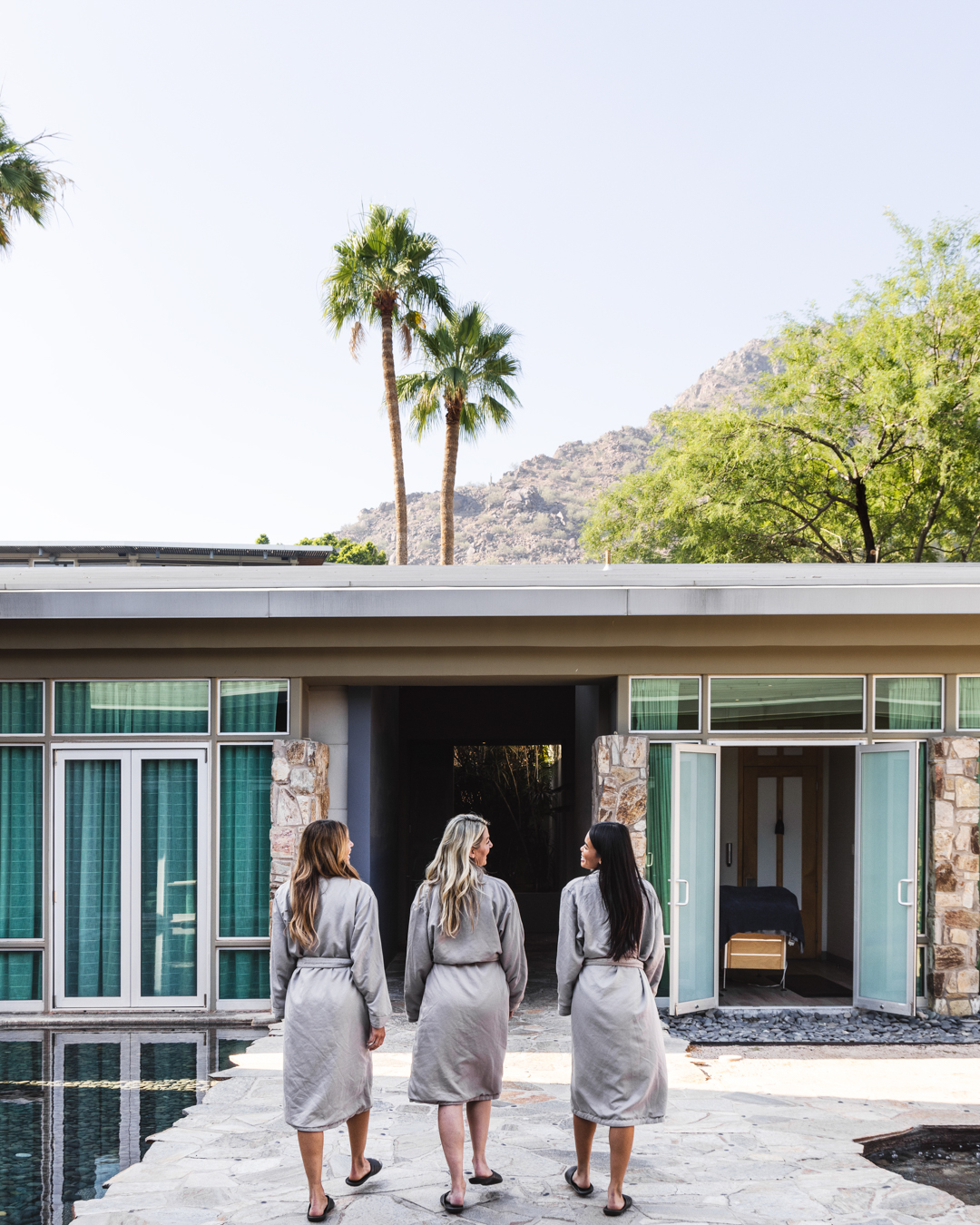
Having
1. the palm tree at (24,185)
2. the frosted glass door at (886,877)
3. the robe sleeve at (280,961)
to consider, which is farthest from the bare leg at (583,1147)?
the palm tree at (24,185)

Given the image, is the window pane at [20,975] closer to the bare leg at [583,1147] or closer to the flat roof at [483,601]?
the flat roof at [483,601]

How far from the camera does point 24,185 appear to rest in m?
14.6

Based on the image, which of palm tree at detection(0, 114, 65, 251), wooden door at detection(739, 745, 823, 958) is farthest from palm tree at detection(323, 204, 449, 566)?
wooden door at detection(739, 745, 823, 958)

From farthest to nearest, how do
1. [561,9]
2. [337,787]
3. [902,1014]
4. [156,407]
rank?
[156,407], [561,9], [337,787], [902,1014]

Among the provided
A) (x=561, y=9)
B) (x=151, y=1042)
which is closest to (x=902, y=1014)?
(x=151, y=1042)

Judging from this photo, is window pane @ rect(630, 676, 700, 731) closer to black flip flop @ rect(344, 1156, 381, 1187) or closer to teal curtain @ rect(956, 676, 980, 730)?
teal curtain @ rect(956, 676, 980, 730)

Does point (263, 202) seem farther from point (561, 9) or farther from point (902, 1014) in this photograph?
point (902, 1014)

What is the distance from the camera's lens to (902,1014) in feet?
25.6

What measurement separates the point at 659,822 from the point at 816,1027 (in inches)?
72.8

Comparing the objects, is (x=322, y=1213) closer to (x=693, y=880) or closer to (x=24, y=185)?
(x=693, y=880)

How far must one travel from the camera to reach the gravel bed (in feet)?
24.2

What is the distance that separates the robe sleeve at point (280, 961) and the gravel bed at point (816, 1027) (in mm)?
4059

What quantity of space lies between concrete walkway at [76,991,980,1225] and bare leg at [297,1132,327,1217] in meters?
0.10

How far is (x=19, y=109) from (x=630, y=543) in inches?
625
